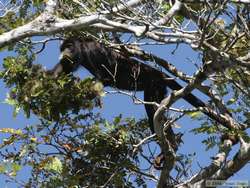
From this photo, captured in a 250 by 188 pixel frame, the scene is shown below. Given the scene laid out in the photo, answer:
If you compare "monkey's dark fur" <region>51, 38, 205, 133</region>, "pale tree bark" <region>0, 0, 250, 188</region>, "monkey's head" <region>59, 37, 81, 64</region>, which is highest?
"monkey's head" <region>59, 37, 81, 64</region>

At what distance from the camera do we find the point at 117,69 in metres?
6.71

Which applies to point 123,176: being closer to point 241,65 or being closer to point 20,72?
point 20,72

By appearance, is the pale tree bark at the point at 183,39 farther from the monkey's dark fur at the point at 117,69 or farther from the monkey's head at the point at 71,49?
the monkey's head at the point at 71,49

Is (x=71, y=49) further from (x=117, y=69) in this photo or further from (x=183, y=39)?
(x=183, y=39)

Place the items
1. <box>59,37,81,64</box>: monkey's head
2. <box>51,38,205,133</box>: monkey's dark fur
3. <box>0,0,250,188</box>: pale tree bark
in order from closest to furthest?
<box>0,0,250,188</box>: pale tree bark → <box>51,38,205,133</box>: monkey's dark fur → <box>59,37,81,64</box>: monkey's head

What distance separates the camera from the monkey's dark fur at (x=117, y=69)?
6.68m

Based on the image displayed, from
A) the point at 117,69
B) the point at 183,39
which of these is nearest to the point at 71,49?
the point at 117,69

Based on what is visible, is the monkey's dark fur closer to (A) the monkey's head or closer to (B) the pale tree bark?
(A) the monkey's head

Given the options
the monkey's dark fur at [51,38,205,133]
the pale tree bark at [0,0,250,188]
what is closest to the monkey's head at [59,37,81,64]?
the monkey's dark fur at [51,38,205,133]

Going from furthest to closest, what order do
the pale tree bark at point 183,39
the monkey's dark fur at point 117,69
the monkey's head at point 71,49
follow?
the monkey's head at point 71,49 < the monkey's dark fur at point 117,69 < the pale tree bark at point 183,39

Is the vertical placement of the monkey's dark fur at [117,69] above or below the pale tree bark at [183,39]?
above

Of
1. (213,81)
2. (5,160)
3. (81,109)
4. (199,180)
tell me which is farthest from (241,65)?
(5,160)

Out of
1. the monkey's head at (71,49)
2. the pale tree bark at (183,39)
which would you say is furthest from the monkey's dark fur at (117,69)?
the pale tree bark at (183,39)

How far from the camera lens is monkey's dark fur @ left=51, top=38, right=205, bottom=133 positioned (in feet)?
21.9
